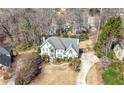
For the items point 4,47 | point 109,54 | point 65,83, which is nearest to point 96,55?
point 109,54

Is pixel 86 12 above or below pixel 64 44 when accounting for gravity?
above

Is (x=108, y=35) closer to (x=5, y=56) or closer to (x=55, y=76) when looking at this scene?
(x=55, y=76)

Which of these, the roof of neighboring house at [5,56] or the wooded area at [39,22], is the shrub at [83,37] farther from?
the roof of neighboring house at [5,56]

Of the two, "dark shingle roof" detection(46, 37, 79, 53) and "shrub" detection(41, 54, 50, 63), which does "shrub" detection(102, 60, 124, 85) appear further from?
"shrub" detection(41, 54, 50, 63)

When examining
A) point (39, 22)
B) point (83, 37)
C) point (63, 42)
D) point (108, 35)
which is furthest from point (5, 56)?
point (108, 35)

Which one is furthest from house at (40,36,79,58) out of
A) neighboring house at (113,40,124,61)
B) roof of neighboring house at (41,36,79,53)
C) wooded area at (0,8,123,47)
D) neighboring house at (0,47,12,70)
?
neighboring house at (113,40,124,61)
